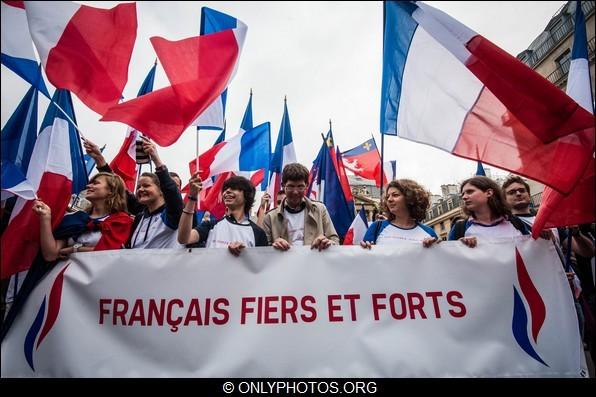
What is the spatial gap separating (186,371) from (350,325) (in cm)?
111

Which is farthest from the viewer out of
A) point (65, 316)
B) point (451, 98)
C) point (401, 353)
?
point (451, 98)

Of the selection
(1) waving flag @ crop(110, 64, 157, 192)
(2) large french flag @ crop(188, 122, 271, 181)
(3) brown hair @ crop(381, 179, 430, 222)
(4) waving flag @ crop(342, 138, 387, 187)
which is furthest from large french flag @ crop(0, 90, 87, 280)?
(4) waving flag @ crop(342, 138, 387, 187)

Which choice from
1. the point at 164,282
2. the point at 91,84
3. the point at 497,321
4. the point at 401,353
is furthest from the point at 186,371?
the point at 91,84

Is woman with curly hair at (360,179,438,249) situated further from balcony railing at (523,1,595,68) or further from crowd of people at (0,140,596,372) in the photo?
balcony railing at (523,1,595,68)

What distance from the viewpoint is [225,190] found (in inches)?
121

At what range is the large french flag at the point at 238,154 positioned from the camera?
17.5ft

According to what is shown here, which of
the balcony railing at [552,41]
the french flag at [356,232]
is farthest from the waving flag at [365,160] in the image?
the balcony railing at [552,41]

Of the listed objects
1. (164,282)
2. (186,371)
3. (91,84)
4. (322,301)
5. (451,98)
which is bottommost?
(186,371)

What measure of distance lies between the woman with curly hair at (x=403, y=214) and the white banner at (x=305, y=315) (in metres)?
0.34

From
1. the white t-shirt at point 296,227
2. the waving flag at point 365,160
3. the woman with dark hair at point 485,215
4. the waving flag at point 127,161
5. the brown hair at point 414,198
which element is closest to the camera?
the woman with dark hair at point 485,215

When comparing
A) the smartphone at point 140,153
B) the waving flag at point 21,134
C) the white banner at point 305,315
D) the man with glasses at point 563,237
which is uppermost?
the waving flag at point 21,134

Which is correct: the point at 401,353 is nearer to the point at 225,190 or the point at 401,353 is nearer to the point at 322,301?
the point at 322,301

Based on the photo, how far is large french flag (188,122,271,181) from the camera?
5.34 m

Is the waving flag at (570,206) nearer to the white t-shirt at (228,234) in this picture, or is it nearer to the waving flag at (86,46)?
the white t-shirt at (228,234)
